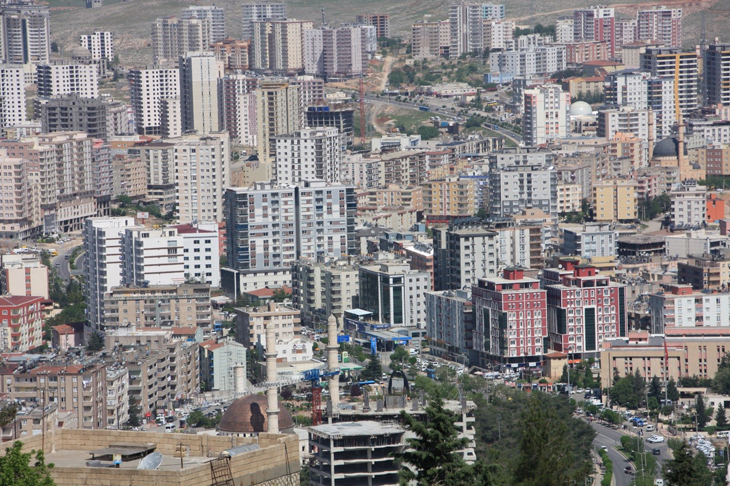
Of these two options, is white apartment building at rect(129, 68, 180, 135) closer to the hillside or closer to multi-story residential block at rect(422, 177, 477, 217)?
the hillside

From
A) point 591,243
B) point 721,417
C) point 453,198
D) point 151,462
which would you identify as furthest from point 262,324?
point 151,462

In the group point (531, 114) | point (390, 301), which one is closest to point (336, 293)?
point (390, 301)

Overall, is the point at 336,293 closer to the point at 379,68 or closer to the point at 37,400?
the point at 37,400

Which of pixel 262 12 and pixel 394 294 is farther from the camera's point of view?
pixel 262 12

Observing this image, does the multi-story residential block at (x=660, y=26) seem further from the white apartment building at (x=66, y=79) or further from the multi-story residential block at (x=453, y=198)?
the multi-story residential block at (x=453, y=198)

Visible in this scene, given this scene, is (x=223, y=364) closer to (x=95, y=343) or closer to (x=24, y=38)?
(x=95, y=343)
